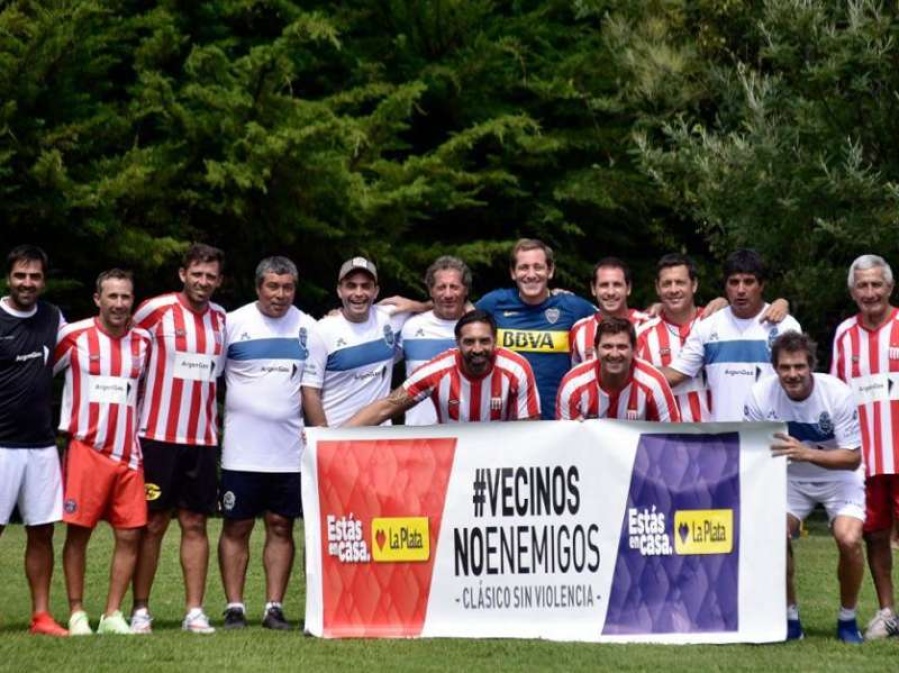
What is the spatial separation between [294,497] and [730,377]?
2.56 metres

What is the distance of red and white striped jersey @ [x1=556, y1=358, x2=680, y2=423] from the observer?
9836mm

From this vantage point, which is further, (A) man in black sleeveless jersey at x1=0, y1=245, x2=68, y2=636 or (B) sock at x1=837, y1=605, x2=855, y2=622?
(A) man in black sleeveless jersey at x1=0, y1=245, x2=68, y2=636

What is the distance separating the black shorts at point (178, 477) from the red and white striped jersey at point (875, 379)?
3552 millimetres

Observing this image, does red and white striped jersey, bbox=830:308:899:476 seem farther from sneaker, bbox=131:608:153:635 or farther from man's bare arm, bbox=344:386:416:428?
sneaker, bbox=131:608:153:635

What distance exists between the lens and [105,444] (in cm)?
1011

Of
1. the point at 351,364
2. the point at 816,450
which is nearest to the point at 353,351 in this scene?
the point at 351,364

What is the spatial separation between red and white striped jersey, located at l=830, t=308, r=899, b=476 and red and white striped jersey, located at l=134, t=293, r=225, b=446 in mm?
3478

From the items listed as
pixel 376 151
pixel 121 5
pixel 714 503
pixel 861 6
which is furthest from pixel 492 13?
pixel 714 503

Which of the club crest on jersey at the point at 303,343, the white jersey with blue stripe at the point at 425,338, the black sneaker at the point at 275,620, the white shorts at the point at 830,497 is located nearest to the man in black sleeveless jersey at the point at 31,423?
the black sneaker at the point at 275,620

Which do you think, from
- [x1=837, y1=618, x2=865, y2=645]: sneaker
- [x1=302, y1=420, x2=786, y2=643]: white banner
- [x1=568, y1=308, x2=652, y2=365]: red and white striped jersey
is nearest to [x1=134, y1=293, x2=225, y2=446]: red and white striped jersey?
[x1=302, y1=420, x2=786, y2=643]: white banner

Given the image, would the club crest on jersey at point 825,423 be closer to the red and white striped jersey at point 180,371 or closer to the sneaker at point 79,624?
the red and white striped jersey at point 180,371

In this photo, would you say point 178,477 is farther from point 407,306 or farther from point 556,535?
point 556,535

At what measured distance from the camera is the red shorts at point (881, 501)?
1032cm

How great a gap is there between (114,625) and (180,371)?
1425mm
